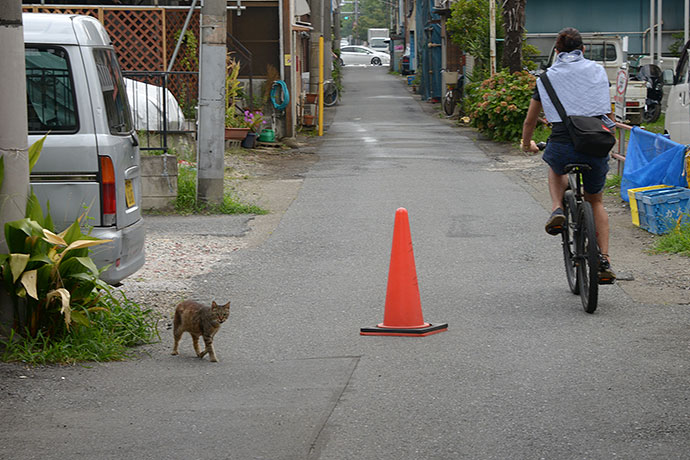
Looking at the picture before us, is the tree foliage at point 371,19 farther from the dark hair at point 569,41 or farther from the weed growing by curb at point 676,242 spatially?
the dark hair at point 569,41

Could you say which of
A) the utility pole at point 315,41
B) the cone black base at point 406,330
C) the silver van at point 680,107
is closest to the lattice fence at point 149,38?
the utility pole at point 315,41

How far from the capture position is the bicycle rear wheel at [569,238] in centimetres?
734

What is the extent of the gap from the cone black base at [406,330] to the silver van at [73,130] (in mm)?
1779

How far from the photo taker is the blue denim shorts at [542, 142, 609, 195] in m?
7.22

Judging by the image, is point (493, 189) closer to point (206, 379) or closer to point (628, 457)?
point (206, 379)

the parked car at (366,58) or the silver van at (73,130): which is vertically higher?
the parked car at (366,58)

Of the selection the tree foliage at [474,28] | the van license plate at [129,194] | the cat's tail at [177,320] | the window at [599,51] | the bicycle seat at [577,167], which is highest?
the tree foliage at [474,28]

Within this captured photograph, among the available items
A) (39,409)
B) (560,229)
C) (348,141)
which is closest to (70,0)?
(348,141)

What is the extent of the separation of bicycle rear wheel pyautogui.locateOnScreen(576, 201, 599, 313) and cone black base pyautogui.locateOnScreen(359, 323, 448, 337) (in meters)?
1.10

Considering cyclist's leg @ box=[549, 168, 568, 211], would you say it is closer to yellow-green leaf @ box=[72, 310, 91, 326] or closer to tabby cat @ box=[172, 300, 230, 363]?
tabby cat @ box=[172, 300, 230, 363]

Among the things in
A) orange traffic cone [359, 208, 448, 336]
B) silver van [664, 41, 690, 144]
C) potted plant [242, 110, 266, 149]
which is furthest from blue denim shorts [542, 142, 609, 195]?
potted plant [242, 110, 266, 149]

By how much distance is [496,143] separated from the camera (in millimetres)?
22328

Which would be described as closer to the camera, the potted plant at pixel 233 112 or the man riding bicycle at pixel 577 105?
the man riding bicycle at pixel 577 105

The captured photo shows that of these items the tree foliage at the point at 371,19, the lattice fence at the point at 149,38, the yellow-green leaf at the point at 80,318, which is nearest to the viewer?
the yellow-green leaf at the point at 80,318
